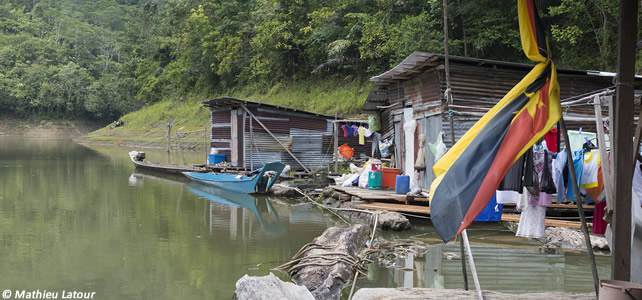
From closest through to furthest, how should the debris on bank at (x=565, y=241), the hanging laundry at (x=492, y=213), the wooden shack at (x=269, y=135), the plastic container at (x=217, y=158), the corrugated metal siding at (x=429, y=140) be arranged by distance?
the debris on bank at (x=565, y=241) → the hanging laundry at (x=492, y=213) → the corrugated metal siding at (x=429, y=140) → the wooden shack at (x=269, y=135) → the plastic container at (x=217, y=158)

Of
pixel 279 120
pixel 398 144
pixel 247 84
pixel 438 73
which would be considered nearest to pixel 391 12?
pixel 279 120

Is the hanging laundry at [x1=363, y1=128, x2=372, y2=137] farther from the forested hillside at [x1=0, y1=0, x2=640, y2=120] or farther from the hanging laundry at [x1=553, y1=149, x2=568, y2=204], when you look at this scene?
the hanging laundry at [x1=553, y1=149, x2=568, y2=204]

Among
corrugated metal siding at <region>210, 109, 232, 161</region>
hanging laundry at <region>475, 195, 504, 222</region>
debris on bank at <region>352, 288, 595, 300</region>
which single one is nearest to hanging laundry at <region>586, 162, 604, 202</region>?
hanging laundry at <region>475, 195, 504, 222</region>

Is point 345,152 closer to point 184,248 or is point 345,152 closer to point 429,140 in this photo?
point 429,140

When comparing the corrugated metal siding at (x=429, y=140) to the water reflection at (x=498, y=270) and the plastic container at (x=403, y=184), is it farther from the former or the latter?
the water reflection at (x=498, y=270)

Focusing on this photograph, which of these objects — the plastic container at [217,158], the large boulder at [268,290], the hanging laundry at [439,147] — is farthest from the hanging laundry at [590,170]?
the plastic container at [217,158]

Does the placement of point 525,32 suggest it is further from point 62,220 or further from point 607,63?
point 607,63

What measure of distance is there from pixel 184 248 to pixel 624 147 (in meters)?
8.00

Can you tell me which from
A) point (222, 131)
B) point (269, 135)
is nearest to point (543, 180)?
point (269, 135)

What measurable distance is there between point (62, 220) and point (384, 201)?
793 centimetres

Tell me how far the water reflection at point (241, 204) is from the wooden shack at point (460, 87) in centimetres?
410

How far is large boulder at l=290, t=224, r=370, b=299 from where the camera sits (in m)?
7.00

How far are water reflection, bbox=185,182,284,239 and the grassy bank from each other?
12.7 metres

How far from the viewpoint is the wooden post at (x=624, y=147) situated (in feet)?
13.2
